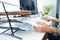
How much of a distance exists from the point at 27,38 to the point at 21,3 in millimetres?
790

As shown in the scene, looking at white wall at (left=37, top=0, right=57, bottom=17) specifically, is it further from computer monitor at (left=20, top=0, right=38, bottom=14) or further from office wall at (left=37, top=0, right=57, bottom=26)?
computer monitor at (left=20, top=0, right=38, bottom=14)

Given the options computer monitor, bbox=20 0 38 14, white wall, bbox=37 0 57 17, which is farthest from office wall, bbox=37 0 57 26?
computer monitor, bbox=20 0 38 14

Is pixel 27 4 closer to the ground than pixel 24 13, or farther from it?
farther from it

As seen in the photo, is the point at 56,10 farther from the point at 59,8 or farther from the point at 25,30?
the point at 25,30

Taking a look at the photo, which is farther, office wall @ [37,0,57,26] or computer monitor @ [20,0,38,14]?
office wall @ [37,0,57,26]

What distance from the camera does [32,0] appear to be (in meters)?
1.45

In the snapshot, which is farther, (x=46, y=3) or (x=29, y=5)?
(x=46, y=3)

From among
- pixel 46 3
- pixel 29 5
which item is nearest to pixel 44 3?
pixel 46 3

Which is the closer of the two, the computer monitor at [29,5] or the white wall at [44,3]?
the computer monitor at [29,5]

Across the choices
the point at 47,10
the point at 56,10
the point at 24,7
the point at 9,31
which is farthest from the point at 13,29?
the point at 56,10

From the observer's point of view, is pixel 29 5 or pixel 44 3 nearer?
pixel 29 5

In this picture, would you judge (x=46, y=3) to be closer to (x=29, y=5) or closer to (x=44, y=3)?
(x=44, y=3)

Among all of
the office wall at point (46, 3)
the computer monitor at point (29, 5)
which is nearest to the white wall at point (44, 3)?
the office wall at point (46, 3)

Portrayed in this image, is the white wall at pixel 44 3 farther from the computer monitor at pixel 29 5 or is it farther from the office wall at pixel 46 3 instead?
the computer monitor at pixel 29 5
